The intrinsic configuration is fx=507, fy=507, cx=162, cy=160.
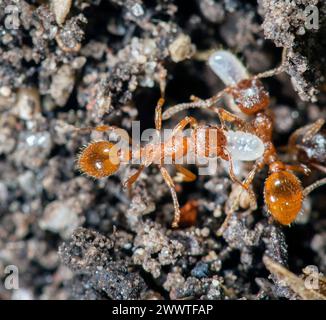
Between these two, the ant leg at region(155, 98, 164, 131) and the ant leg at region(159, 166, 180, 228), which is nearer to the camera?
the ant leg at region(159, 166, 180, 228)

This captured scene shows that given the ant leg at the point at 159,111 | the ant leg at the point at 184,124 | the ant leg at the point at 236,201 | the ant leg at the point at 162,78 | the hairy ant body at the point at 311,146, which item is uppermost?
the ant leg at the point at 162,78

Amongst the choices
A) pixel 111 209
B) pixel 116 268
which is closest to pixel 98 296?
pixel 116 268

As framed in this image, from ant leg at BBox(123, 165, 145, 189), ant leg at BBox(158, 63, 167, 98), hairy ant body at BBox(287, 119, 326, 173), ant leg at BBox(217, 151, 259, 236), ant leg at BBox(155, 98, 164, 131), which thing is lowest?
ant leg at BBox(217, 151, 259, 236)

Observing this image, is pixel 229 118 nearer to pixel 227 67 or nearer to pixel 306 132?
pixel 227 67

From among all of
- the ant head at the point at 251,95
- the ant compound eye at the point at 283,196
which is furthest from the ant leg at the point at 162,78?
the ant compound eye at the point at 283,196

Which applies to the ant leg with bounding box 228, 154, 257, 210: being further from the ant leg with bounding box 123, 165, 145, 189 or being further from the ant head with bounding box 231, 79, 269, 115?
the ant leg with bounding box 123, 165, 145, 189

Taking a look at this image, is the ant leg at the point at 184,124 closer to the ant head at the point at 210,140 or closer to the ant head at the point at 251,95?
the ant head at the point at 210,140

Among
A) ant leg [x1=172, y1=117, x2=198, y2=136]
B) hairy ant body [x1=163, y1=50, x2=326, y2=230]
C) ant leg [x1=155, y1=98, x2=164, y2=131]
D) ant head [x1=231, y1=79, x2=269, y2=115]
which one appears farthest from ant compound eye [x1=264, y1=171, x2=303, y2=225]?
ant leg [x1=155, y1=98, x2=164, y2=131]

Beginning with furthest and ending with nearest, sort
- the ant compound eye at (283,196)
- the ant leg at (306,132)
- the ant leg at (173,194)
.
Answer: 1. the ant leg at (306,132)
2. the ant leg at (173,194)
3. the ant compound eye at (283,196)
